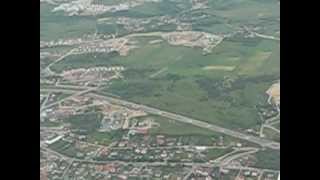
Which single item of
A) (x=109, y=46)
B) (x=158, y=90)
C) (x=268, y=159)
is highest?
(x=109, y=46)

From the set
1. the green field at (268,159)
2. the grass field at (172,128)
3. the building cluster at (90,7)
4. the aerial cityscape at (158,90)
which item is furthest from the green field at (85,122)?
the green field at (268,159)

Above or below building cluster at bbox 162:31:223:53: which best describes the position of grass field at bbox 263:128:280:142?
below

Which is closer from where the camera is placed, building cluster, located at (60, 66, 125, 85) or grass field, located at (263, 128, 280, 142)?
grass field, located at (263, 128, 280, 142)

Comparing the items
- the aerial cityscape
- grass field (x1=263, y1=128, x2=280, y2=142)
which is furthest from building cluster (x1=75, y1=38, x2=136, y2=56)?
grass field (x1=263, y1=128, x2=280, y2=142)

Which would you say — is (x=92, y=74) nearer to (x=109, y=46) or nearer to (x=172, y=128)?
(x=109, y=46)

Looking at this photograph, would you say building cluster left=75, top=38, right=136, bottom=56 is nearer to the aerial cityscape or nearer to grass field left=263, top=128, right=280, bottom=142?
the aerial cityscape

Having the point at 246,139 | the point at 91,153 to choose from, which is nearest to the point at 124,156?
the point at 91,153

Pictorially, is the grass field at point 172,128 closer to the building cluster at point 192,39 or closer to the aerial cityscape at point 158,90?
the aerial cityscape at point 158,90

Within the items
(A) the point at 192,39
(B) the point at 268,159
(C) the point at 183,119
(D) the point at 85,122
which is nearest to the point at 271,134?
(B) the point at 268,159
